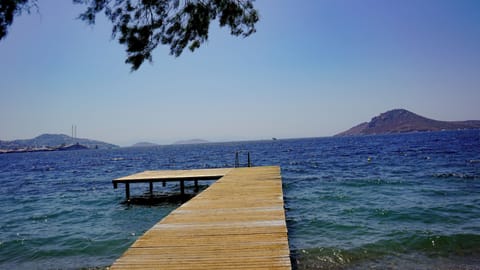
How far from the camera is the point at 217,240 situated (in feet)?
17.8

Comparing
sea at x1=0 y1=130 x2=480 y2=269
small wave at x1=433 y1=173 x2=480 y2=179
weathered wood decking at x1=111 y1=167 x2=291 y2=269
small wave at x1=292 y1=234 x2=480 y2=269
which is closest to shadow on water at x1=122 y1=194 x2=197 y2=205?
sea at x1=0 y1=130 x2=480 y2=269

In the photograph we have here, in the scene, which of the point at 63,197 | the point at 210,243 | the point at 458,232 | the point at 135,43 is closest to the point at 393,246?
the point at 458,232

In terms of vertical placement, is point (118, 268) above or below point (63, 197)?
above

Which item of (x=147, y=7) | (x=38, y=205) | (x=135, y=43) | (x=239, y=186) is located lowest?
(x=38, y=205)

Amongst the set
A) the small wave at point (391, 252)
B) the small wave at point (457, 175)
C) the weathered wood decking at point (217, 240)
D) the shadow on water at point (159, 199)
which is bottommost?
the shadow on water at point (159, 199)

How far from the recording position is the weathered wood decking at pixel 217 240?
14.5ft

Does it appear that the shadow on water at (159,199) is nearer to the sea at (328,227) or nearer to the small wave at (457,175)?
the sea at (328,227)

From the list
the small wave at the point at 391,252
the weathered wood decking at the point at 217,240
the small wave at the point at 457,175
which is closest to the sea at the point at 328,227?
the small wave at the point at 391,252

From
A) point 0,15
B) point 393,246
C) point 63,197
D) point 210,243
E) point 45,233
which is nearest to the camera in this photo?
point 0,15

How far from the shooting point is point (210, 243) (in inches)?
208

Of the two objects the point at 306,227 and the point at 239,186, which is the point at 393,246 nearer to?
the point at 306,227

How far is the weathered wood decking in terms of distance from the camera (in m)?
4.43

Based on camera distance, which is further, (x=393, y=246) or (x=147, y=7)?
(x=393, y=246)

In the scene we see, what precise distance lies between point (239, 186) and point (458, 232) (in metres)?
6.88
